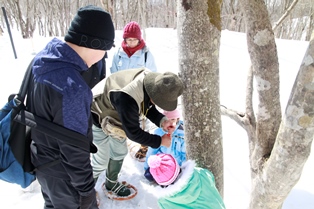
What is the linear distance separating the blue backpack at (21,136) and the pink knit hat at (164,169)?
433 millimetres

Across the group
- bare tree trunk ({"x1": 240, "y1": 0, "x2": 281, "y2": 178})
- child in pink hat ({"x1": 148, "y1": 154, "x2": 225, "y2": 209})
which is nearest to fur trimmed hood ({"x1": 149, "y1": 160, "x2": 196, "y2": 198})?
child in pink hat ({"x1": 148, "y1": 154, "x2": 225, "y2": 209})

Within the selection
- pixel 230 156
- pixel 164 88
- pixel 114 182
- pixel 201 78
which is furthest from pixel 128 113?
pixel 230 156

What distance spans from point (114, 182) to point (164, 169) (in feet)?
3.84

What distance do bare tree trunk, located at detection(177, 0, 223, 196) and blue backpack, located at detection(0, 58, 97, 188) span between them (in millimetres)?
624

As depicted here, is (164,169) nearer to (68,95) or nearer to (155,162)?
(155,162)

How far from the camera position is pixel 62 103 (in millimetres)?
1183

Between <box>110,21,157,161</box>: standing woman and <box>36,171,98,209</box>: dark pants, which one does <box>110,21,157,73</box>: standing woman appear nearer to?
<box>110,21,157,161</box>: standing woman

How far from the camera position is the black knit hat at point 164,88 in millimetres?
1451

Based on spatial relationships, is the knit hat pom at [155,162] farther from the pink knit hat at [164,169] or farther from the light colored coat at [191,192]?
→ the light colored coat at [191,192]

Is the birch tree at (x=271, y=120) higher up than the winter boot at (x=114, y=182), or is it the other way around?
the birch tree at (x=271, y=120)

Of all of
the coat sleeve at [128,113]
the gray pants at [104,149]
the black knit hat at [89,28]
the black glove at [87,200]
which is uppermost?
the black knit hat at [89,28]

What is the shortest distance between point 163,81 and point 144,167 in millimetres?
1752

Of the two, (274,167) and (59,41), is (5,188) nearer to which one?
(59,41)

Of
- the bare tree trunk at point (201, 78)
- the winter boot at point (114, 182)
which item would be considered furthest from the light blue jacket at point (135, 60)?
the bare tree trunk at point (201, 78)
